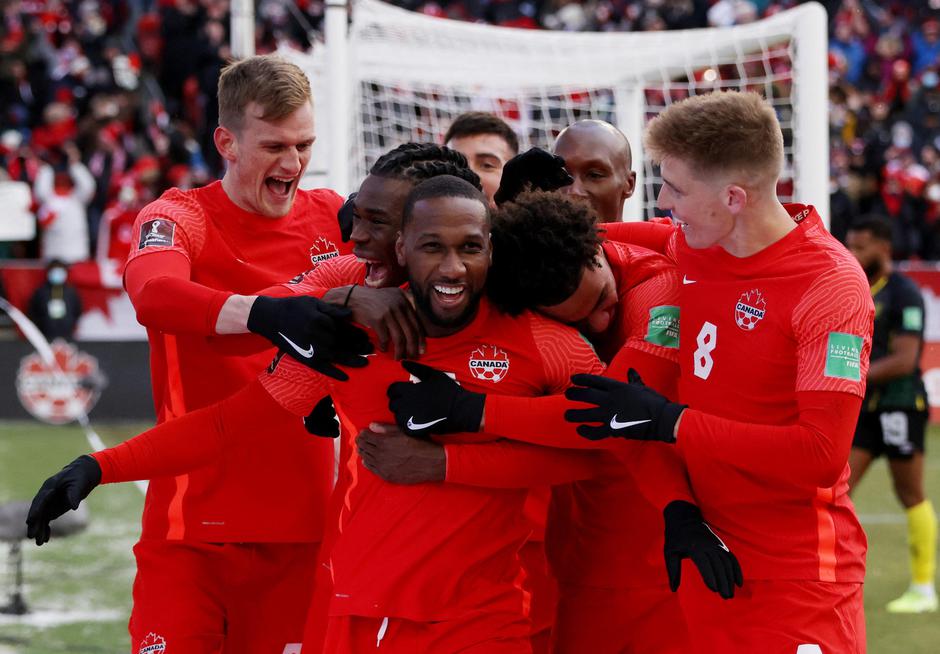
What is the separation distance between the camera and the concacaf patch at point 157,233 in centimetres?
372

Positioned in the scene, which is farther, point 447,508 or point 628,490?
point 628,490

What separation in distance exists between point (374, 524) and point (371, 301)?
53 cm

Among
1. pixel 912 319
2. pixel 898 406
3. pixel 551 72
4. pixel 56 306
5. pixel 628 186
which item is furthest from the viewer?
pixel 56 306

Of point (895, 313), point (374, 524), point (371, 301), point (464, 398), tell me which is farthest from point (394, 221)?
point (895, 313)

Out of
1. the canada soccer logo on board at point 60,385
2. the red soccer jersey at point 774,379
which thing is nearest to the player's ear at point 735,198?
the red soccer jersey at point 774,379

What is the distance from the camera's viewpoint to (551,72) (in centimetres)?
838

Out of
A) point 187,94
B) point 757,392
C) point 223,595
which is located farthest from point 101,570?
point 187,94

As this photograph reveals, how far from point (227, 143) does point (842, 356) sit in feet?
6.67

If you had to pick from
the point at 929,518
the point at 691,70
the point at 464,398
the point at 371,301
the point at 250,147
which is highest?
the point at 691,70

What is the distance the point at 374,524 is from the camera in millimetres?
3084

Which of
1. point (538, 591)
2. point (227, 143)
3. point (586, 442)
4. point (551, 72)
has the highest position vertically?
point (551, 72)

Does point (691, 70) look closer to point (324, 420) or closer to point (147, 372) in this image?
point (324, 420)

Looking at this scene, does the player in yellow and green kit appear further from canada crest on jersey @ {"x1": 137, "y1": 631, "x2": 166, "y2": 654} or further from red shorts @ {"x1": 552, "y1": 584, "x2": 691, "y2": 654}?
canada crest on jersey @ {"x1": 137, "y1": 631, "x2": 166, "y2": 654}

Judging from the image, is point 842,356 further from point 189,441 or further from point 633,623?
point 189,441
